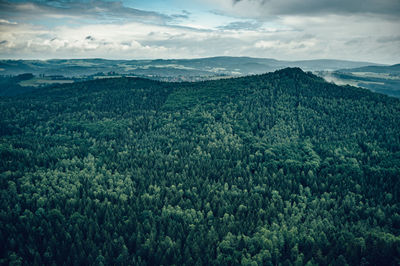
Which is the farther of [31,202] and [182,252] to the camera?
[31,202]

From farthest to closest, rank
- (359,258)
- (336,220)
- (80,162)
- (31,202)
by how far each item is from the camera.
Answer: (80,162)
(31,202)
(336,220)
(359,258)

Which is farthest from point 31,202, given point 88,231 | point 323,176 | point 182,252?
point 323,176

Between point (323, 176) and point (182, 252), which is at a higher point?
point (323, 176)

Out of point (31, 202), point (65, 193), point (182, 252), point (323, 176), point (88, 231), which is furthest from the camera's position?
point (323, 176)

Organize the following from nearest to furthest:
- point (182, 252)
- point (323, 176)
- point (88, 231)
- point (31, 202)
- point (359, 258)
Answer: point (359, 258), point (182, 252), point (88, 231), point (31, 202), point (323, 176)

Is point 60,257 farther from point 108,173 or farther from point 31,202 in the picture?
point 108,173

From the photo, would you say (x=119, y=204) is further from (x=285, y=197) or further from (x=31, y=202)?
(x=285, y=197)

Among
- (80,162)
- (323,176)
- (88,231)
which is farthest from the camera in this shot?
(80,162)

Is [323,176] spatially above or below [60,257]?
above

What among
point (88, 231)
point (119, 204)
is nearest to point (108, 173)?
point (119, 204)
